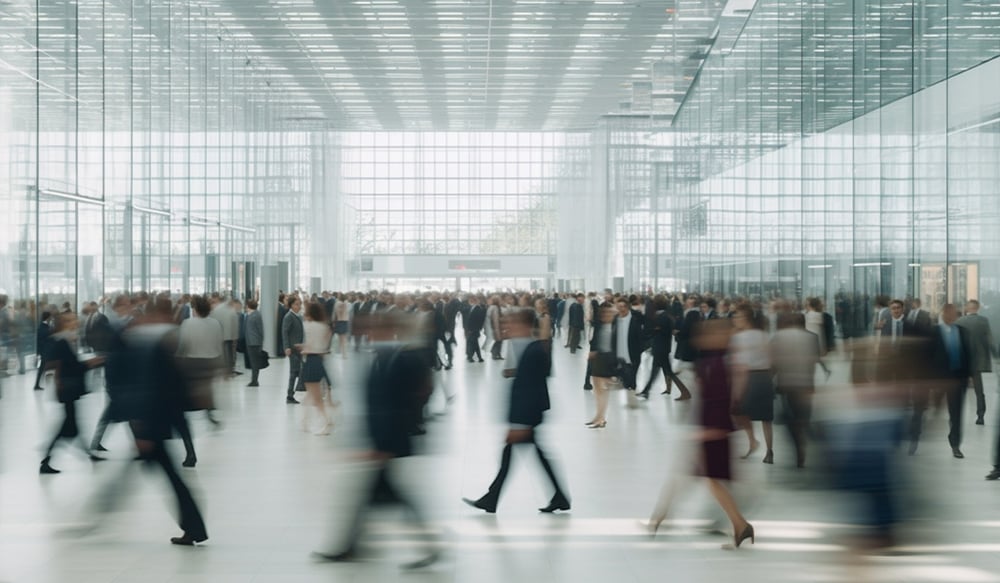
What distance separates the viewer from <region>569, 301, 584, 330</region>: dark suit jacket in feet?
96.7

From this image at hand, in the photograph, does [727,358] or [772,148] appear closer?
[727,358]

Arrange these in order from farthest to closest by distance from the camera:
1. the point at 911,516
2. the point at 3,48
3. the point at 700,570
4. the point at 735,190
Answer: the point at 735,190 < the point at 3,48 < the point at 700,570 < the point at 911,516

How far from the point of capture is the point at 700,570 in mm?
6566

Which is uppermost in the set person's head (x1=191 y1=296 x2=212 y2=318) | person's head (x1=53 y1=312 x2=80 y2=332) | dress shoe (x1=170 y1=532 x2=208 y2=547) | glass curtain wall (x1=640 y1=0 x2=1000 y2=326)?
glass curtain wall (x1=640 y1=0 x2=1000 y2=326)

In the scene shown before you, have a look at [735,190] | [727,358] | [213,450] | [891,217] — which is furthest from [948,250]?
[735,190]

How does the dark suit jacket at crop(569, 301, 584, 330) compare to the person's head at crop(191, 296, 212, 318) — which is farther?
the dark suit jacket at crop(569, 301, 584, 330)

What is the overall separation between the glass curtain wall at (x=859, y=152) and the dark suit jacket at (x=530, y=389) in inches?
319

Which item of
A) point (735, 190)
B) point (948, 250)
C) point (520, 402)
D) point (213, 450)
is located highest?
point (735, 190)

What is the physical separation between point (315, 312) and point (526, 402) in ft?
19.2

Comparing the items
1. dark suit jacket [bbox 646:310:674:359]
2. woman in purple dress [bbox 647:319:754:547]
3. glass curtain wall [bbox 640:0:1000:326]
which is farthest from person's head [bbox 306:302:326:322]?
glass curtain wall [bbox 640:0:1000:326]

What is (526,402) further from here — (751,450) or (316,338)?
(316,338)

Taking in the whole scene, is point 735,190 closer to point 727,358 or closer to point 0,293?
point 0,293

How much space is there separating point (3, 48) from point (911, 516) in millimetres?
18779

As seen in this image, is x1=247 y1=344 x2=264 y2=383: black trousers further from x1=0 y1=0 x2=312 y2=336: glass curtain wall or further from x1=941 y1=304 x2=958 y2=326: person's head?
x1=941 y1=304 x2=958 y2=326: person's head
